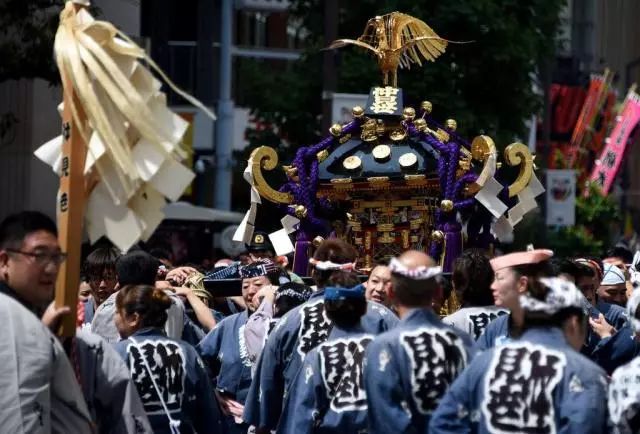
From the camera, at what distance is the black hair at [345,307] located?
813cm

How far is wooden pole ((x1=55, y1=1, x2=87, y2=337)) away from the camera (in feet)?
20.2

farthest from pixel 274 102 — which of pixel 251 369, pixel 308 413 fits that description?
pixel 308 413

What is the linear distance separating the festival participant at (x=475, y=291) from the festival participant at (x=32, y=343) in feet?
10.2

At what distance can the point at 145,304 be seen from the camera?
324 inches

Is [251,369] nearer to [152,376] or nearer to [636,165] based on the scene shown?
[152,376]

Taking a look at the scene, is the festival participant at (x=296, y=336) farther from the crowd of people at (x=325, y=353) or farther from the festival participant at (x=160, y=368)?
the festival participant at (x=160, y=368)

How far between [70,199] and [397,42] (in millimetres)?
6190

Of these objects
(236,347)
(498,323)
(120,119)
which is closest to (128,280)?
(236,347)

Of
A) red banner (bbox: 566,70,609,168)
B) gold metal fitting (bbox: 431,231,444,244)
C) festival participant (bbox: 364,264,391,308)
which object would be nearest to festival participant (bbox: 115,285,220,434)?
festival participant (bbox: 364,264,391,308)

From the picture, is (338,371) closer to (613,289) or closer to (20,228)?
(20,228)

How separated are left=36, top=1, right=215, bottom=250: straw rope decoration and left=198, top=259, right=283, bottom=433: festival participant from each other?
413 cm

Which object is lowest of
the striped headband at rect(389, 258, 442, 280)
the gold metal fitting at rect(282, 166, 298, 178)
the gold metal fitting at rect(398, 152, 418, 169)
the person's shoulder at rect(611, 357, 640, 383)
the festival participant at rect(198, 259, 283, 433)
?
the festival participant at rect(198, 259, 283, 433)

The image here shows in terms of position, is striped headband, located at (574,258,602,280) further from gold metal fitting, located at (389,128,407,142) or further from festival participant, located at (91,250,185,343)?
festival participant, located at (91,250,185,343)

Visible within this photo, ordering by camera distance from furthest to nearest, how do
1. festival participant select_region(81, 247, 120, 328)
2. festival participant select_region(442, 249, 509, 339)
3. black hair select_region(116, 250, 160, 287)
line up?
1. festival participant select_region(81, 247, 120, 328)
2. black hair select_region(116, 250, 160, 287)
3. festival participant select_region(442, 249, 509, 339)
